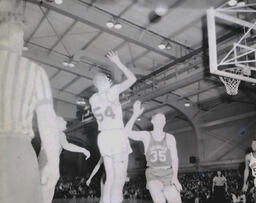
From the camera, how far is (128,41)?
14773 mm

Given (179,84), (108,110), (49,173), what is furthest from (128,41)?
(49,173)

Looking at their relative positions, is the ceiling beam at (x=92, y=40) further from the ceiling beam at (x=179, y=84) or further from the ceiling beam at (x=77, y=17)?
the ceiling beam at (x=179, y=84)

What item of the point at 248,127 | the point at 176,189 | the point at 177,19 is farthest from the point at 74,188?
the point at 176,189

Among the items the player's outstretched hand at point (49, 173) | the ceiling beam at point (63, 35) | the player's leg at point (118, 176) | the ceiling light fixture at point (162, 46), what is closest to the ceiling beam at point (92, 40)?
the ceiling beam at point (63, 35)

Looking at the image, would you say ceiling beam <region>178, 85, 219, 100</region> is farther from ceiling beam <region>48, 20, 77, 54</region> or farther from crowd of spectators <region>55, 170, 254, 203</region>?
ceiling beam <region>48, 20, 77, 54</region>

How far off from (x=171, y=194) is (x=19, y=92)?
12.2ft

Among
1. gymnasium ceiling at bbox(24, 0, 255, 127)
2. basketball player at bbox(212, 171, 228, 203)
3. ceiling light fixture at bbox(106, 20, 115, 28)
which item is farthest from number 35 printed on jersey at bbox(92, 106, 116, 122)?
basketball player at bbox(212, 171, 228, 203)

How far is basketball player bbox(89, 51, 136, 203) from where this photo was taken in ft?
14.9

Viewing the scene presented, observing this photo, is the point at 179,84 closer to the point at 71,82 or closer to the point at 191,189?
the point at 191,189

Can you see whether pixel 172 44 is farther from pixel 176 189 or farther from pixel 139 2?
pixel 176 189

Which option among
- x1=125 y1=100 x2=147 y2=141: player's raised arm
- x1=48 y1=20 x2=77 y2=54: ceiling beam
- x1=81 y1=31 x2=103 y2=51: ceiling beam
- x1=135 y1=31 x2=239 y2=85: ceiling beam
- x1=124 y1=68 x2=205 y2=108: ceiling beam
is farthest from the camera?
x1=81 y1=31 x2=103 y2=51: ceiling beam

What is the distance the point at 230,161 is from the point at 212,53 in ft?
38.1

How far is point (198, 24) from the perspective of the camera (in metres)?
13.1

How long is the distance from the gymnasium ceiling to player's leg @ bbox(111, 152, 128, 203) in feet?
19.3
